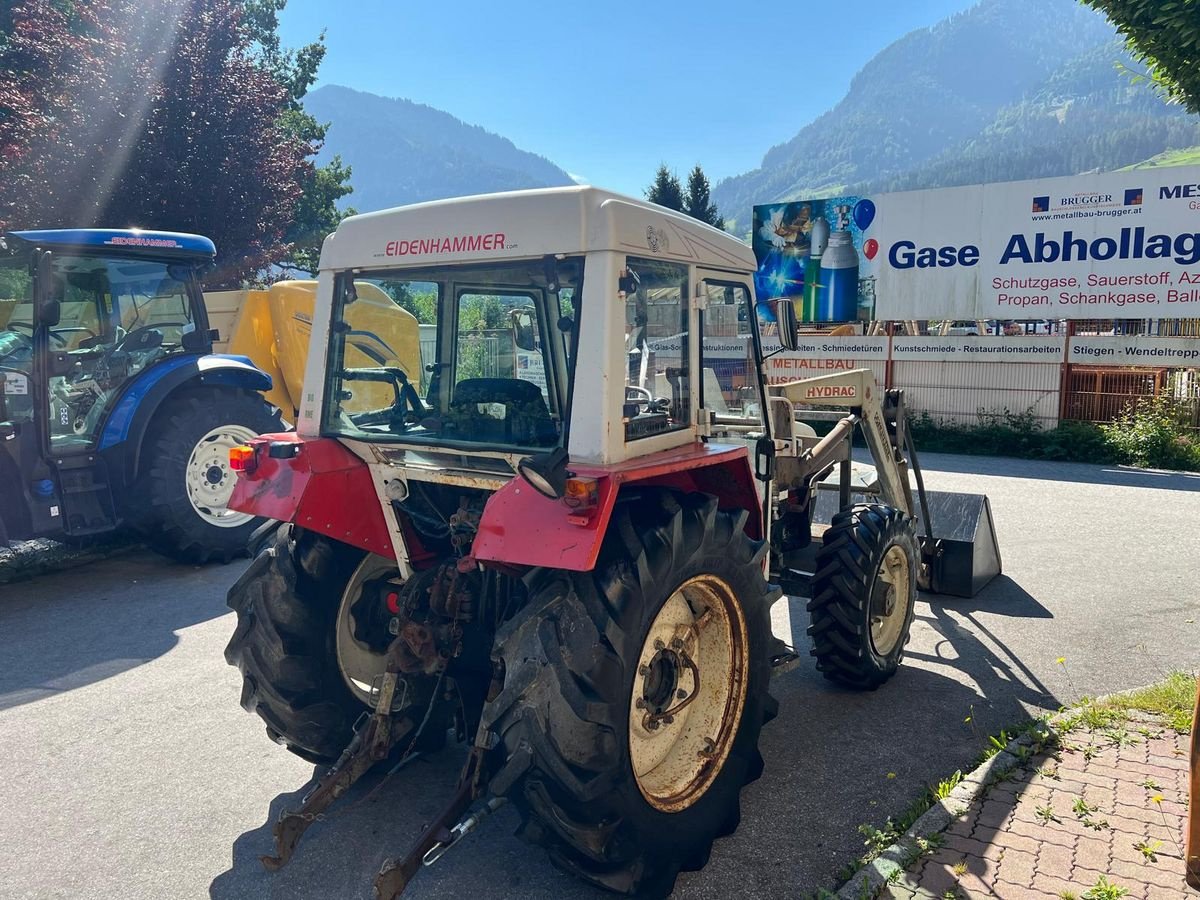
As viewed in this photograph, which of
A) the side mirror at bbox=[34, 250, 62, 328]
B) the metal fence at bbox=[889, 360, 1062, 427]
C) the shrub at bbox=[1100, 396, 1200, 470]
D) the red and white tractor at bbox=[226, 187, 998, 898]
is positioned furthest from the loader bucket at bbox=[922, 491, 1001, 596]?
the metal fence at bbox=[889, 360, 1062, 427]

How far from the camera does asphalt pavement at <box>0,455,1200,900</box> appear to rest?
3139 mm

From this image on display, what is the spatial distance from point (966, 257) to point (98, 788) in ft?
50.0

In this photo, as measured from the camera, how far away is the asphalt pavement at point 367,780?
3139 mm

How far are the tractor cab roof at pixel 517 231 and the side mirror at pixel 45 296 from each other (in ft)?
12.7

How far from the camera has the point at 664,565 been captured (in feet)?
9.36

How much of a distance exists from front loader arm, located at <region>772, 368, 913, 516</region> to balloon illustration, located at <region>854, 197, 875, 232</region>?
11704 mm

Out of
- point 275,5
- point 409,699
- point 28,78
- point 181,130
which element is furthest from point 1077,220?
point 275,5

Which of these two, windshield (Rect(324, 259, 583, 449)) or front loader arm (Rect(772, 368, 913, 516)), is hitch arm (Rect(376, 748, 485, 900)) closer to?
windshield (Rect(324, 259, 583, 449))

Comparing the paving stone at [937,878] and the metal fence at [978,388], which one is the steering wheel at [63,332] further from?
the metal fence at [978,388]

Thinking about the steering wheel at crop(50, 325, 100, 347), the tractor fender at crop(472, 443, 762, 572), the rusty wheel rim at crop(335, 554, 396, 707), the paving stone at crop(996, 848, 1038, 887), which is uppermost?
the steering wheel at crop(50, 325, 100, 347)

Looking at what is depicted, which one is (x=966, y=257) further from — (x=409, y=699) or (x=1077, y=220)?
(x=409, y=699)

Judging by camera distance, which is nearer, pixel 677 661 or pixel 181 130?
pixel 677 661

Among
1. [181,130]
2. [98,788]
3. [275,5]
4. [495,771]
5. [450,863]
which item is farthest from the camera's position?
[275,5]

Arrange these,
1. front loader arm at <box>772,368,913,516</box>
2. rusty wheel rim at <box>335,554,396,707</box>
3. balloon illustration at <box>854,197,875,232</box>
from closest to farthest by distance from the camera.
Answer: rusty wheel rim at <box>335,554,396,707</box> → front loader arm at <box>772,368,913,516</box> → balloon illustration at <box>854,197,875,232</box>
